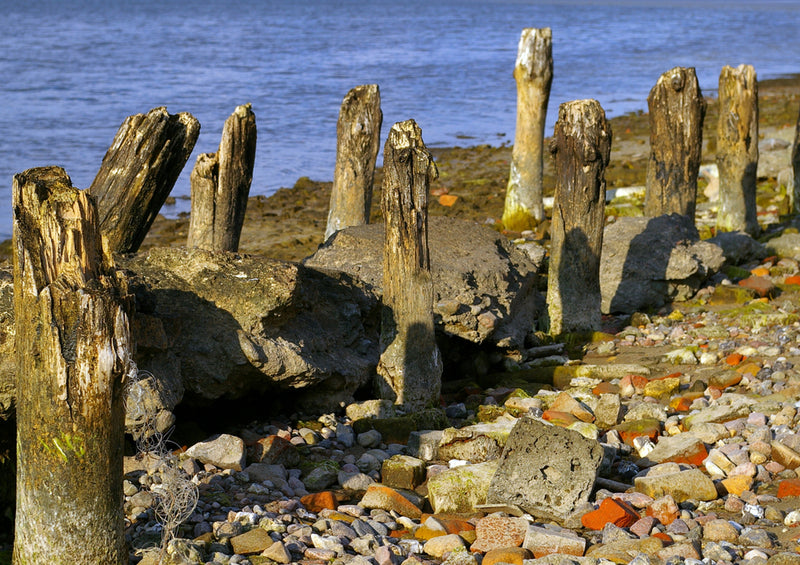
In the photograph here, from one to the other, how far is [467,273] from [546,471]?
12.7 ft

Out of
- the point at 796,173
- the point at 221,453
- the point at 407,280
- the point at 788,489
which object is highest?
the point at 796,173

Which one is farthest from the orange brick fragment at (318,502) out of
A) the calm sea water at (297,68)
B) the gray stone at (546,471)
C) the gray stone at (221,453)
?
the calm sea water at (297,68)

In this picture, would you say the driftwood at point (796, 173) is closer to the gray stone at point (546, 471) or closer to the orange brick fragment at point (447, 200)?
the orange brick fragment at point (447, 200)

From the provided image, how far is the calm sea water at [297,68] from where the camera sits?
1000 inches

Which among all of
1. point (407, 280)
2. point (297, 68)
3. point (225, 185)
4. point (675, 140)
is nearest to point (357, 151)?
point (225, 185)

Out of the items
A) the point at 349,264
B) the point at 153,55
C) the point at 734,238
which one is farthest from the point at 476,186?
the point at 153,55

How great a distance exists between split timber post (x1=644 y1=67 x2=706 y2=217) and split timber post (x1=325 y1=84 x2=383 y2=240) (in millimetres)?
4177

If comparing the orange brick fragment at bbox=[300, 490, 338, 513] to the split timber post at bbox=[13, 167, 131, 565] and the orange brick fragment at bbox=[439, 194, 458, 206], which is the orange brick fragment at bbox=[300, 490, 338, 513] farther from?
the orange brick fragment at bbox=[439, 194, 458, 206]

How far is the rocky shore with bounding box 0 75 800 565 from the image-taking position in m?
5.87

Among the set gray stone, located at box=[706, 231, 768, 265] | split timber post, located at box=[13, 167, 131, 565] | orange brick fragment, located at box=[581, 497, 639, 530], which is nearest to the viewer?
split timber post, located at box=[13, 167, 131, 565]

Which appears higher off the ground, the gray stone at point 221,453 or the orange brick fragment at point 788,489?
the gray stone at point 221,453

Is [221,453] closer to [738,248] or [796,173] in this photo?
[738,248]

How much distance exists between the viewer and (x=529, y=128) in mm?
16141

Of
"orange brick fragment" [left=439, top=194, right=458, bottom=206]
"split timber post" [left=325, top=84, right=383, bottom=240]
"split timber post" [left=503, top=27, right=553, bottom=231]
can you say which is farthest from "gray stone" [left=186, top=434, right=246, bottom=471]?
"orange brick fragment" [left=439, top=194, right=458, bottom=206]
